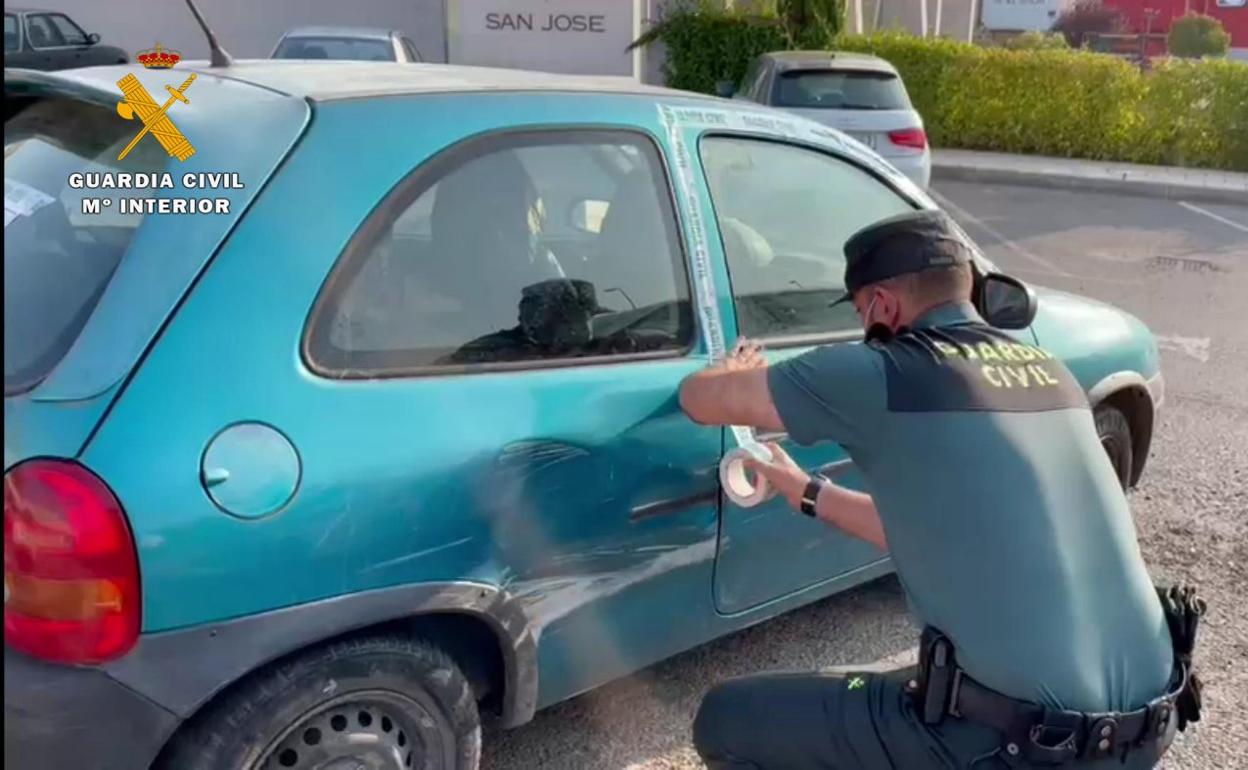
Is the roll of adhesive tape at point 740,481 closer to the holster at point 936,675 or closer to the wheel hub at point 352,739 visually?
the holster at point 936,675

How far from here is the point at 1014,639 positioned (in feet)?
6.68

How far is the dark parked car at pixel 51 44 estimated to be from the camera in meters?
18.1

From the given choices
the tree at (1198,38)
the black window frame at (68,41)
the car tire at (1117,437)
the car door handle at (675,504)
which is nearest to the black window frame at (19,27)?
the black window frame at (68,41)

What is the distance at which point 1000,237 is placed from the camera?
11336 millimetres

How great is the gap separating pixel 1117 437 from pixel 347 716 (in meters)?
2.99

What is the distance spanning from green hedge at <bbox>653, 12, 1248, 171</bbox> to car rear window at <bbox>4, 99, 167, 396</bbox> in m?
15.4

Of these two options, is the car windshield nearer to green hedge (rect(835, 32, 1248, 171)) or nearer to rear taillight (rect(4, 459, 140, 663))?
green hedge (rect(835, 32, 1248, 171))

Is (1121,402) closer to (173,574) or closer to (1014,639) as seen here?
(1014,639)

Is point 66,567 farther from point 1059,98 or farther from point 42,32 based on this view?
point 42,32

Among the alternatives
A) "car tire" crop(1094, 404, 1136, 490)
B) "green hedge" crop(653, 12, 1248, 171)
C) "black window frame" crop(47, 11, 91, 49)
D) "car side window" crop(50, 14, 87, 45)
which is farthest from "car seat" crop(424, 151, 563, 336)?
"car side window" crop(50, 14, 87, 45)

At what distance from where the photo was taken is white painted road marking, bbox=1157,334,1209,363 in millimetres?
7244

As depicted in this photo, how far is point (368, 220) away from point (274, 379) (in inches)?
15.0

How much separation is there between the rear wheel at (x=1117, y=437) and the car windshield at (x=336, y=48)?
11.0 m

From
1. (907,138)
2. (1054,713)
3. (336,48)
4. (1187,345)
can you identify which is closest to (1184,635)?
(1054,713)
